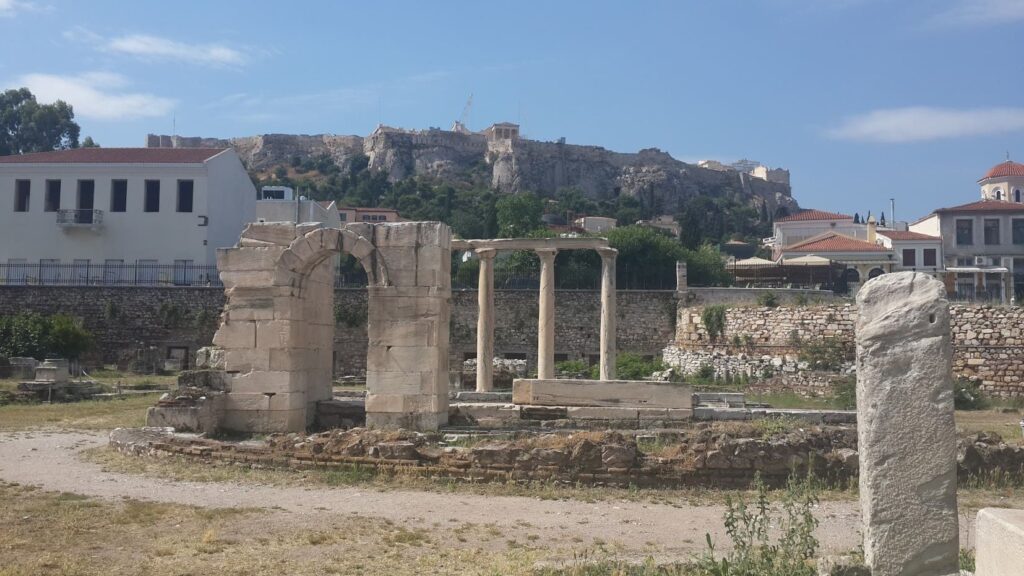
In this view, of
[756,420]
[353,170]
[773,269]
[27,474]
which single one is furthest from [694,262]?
[353,170]

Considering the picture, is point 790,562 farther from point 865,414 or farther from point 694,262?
point 694,262

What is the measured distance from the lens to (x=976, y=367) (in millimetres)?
30125

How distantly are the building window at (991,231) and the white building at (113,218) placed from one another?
159 feet

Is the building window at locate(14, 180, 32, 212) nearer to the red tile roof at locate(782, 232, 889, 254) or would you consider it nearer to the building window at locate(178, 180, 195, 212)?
the building window at locate(178, 180, 195, 212)

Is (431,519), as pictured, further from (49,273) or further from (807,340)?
(49,273)

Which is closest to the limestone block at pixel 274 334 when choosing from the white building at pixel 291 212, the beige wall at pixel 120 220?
the white building at pixel 291 212

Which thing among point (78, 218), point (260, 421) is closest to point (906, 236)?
point (78, 218)

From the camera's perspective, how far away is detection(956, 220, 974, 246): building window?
59062 millimetres

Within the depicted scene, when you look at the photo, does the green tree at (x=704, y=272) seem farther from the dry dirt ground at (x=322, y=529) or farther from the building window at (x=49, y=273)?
the dry dirt ground at (x=322, y=529)

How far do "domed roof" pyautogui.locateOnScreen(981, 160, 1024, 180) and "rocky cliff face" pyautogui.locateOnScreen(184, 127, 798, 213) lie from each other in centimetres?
6431

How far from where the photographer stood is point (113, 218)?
156 feet

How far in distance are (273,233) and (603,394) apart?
6.90 meters

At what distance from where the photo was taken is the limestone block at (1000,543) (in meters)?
4.38

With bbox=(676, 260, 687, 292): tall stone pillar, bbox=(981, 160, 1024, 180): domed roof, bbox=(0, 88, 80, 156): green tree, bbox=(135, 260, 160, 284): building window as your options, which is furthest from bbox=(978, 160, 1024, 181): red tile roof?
bbox=(0, 88, 80, 156): green tree
